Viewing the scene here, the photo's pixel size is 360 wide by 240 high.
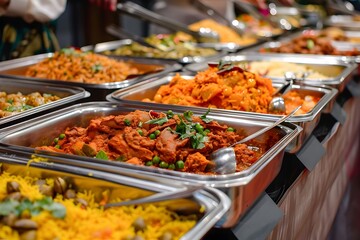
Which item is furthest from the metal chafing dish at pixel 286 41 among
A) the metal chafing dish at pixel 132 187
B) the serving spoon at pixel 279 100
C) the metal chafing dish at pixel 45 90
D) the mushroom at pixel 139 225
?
the mushroom at pixel 139 225

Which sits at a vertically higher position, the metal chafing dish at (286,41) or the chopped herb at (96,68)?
the metal chafing dish at (286,41)

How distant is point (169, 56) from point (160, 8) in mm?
2421

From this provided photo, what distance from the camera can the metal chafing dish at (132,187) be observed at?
1240mm

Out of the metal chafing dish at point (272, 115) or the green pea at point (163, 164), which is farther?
the metal chafing dish at point (272, 115)

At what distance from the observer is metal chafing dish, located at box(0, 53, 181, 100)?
2.52m

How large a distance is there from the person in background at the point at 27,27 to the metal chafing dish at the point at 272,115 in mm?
1130

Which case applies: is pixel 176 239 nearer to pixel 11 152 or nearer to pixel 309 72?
pixel 11 152

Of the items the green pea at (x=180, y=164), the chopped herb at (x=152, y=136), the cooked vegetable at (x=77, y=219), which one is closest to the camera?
the cooked vegetable at (x=77, y=219)

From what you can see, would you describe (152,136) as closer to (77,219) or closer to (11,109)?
(77,219)

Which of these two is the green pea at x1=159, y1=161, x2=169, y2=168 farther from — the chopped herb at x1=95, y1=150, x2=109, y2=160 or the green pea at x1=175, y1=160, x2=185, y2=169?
the chopped herb at x1=95, y1=150, x2=109, y2=160

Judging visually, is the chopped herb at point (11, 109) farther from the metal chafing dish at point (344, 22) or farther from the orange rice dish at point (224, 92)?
the metal chafing dish at point (344, 22)

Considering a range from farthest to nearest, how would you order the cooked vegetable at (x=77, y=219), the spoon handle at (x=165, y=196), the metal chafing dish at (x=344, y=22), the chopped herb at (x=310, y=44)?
the metal chafing dish at (x=344, y=22) → the chopped herb at (x=310, y=44) → the spoon handle at (x=165, y=196) → the cooked vegetable at (x=77, y=219)

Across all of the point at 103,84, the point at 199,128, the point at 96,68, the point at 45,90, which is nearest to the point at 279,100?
the point at 199,128

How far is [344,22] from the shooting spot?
6637 mm
